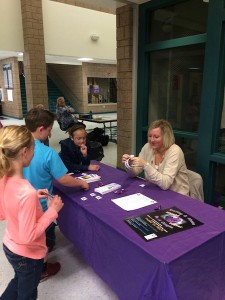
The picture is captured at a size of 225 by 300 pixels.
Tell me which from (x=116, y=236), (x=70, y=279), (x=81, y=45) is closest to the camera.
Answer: (x=116, y=236)

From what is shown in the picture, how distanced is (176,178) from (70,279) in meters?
1.22

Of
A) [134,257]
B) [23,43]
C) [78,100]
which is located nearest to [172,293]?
[134,257]

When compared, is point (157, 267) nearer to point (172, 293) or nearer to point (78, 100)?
point (172, 293)

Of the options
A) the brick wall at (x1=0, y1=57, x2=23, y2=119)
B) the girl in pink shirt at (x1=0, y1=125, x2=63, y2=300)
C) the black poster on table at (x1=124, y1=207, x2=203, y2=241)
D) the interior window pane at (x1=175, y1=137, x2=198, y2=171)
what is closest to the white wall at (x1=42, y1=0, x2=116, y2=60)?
the brick wall at (x1=0, y1=57, x2=23, y2=119)

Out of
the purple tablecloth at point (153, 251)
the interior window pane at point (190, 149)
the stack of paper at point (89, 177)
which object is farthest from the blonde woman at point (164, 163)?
the interior window pane at point (190, 149)

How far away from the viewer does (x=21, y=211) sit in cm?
119

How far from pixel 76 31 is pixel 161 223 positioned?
23.5 ft

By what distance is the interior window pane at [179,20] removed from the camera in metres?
2.84

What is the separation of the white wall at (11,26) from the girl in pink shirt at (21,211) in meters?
5.41

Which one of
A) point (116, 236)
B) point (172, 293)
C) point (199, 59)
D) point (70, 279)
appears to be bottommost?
point (70, 279)

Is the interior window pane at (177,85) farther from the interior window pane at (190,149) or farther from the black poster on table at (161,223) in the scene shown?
the black poster on table at (161,223)

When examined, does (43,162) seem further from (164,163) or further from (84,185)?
(164,163)

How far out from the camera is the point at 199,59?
291cm

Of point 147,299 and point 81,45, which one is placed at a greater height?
point 81,45
